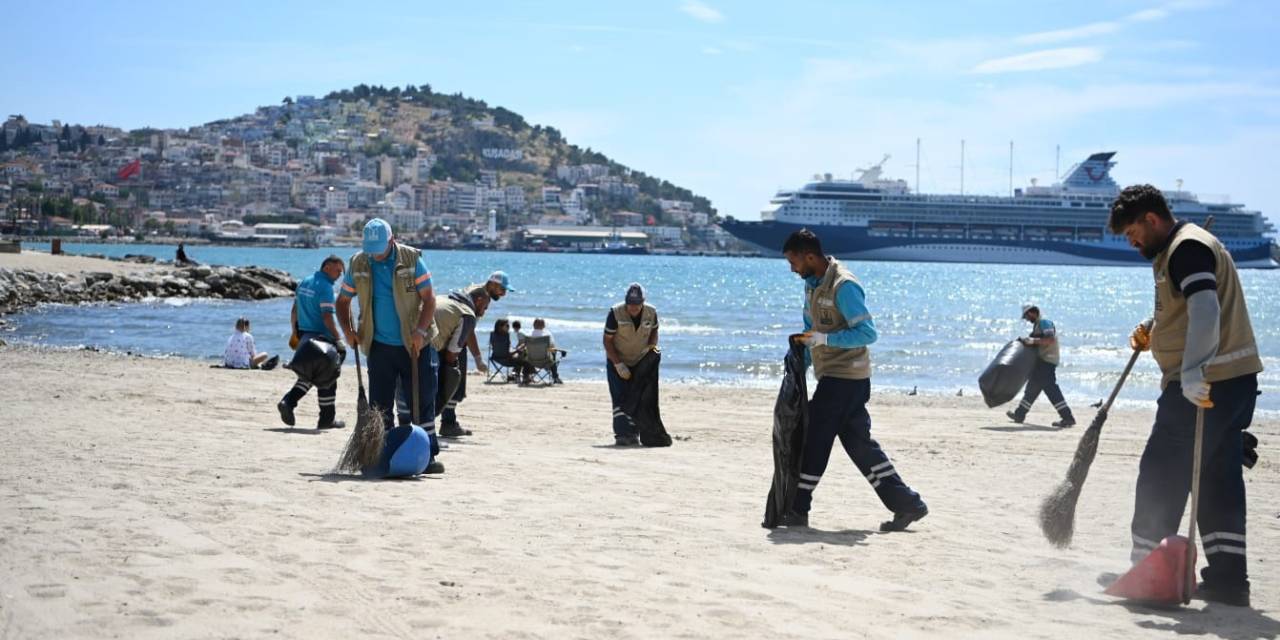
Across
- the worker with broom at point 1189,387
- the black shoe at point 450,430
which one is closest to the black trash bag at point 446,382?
the black shoe at point 450,430

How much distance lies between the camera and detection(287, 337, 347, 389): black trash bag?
970 centimetres

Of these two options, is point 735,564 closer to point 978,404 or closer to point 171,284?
point 978,404

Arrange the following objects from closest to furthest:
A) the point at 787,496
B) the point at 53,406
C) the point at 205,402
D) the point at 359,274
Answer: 1. the point at 787,496
2. the point at 359,274
3. the point at 53,406
4. the point at 205,402

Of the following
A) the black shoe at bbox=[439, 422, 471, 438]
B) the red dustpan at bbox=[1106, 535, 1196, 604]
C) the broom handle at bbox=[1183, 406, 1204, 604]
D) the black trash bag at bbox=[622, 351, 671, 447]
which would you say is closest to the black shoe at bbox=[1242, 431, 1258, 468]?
the broom handle at bbox=[1183, 406, 1204, 604]

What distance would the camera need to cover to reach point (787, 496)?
20.6 feet

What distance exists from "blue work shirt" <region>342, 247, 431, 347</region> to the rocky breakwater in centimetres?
2664

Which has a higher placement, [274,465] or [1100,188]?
[1100,188]

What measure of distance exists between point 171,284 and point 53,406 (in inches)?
1348

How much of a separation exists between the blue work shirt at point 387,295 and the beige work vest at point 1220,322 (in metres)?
3.84

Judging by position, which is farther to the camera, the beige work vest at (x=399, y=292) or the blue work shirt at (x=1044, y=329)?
the blue work shirt at (x=1044, y=329)

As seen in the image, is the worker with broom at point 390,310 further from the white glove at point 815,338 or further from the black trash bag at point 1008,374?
the black trash bag at point 1008,374

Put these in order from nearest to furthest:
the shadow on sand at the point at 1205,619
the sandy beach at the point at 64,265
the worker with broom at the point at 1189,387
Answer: the shadow on sand at the point at 1205,619, the worker with broom at the point at 1189,387, the sandy beach at the point at 64,265

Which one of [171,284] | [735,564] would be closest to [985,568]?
[735,564]

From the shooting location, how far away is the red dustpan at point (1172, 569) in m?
4.89
